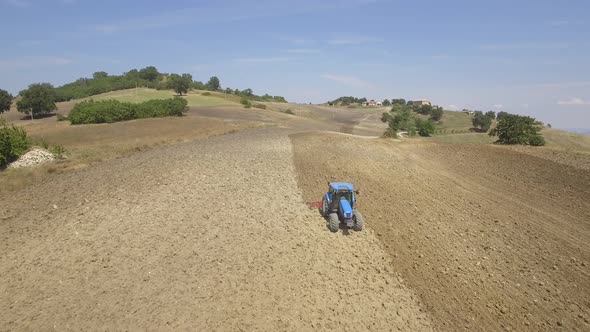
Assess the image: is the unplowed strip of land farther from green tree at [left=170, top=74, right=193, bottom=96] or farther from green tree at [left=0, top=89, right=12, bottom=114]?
green tree at [left=170, top=74, right=193, bottom=96]

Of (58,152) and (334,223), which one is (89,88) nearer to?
(58,152)

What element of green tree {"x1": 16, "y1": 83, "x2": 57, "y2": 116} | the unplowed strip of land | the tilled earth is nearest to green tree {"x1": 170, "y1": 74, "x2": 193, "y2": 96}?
green tree {"x1": 16, "y1": 83, "x2": 57, "y2": 116}

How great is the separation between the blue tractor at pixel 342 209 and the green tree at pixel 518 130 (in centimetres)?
2707

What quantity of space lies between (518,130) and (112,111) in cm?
4603

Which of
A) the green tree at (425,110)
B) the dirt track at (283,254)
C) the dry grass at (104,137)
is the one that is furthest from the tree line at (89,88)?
the green tree at (425,110)

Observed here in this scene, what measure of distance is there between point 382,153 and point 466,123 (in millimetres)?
83804

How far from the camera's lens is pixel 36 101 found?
59.6 metres

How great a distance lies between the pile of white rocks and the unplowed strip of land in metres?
16.6

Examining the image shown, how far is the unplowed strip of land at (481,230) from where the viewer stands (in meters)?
10.1

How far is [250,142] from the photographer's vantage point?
1249 inches

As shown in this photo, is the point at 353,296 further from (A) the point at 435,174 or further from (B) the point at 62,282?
(A) the point at 435,174

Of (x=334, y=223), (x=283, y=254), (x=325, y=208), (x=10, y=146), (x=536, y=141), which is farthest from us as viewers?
(x=536, y=141)

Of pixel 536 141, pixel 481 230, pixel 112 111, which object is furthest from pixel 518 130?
pixel 112 111

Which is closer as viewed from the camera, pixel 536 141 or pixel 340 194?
pixel 340 194
